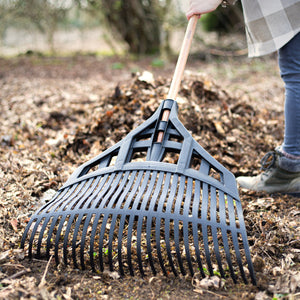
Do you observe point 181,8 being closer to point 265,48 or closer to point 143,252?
point 265,48

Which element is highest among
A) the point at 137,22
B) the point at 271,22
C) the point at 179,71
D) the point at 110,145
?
the point at 137,22

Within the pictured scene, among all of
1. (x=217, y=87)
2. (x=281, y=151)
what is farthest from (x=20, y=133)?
(x=281, y=151)

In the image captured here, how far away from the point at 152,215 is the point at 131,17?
832 centimetres

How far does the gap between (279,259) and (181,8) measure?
7.25m

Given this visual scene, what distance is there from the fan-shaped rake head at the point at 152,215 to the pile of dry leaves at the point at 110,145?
81 millimetres

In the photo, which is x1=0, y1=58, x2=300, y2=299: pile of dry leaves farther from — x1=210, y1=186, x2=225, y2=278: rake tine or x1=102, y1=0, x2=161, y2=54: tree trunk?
x1=102, y1=0, x2=161, y2=54: tree trunk

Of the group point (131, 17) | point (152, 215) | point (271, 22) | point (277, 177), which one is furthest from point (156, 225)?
point (131, 17)

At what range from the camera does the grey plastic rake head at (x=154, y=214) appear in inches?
57.0

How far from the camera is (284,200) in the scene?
226 centimetres

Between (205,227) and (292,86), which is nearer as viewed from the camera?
(205,227)

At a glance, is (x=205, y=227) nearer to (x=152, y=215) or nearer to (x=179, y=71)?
(x=152, y=215)

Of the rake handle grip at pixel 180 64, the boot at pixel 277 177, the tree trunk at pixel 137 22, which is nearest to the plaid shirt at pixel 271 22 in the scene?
the rake handle grip at pixel 180 64

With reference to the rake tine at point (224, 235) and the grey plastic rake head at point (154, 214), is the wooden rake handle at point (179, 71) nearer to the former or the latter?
the grey plastic rake head at point (154, 214)

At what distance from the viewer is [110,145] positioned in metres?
2.76
